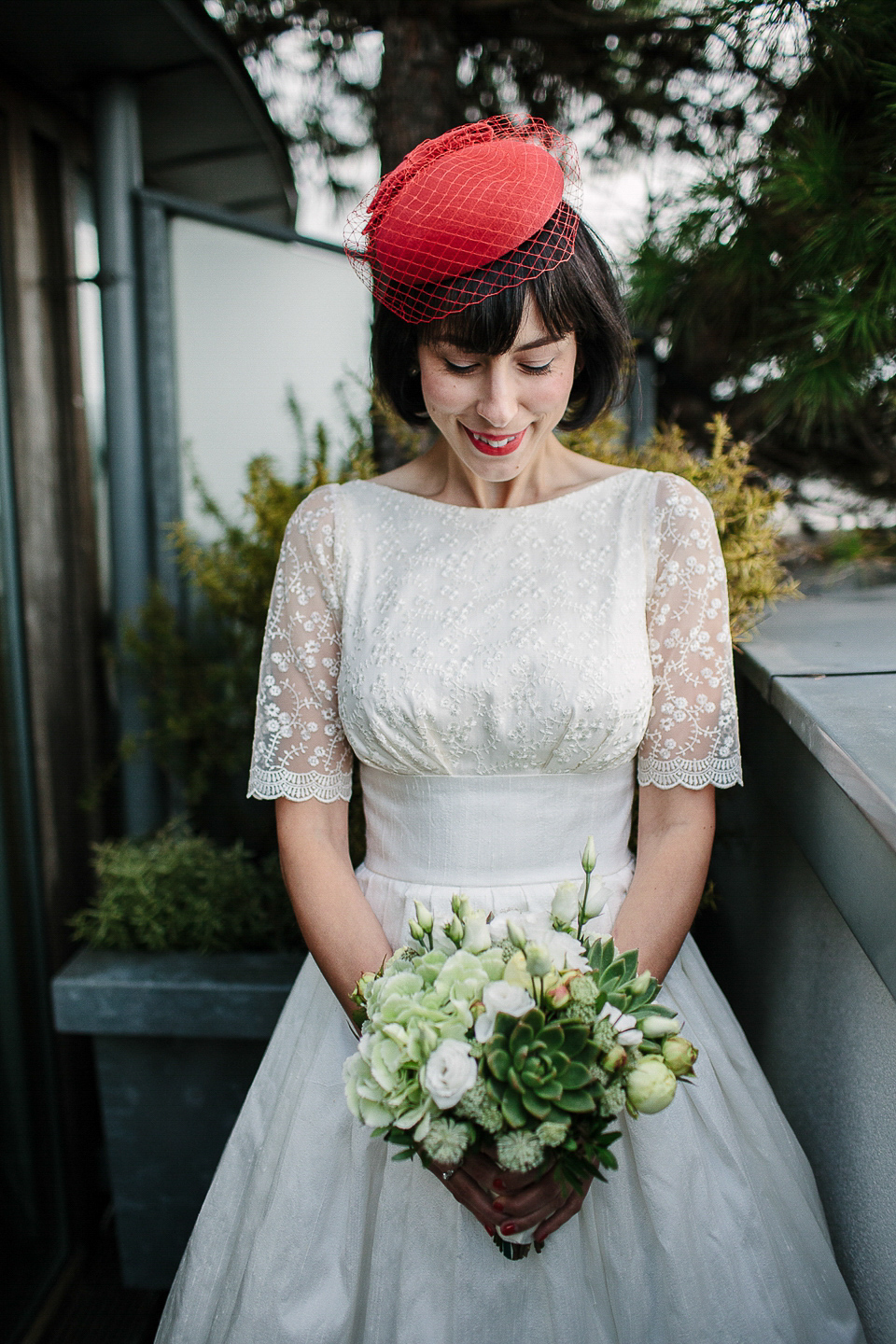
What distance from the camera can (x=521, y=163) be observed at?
55.0 inches

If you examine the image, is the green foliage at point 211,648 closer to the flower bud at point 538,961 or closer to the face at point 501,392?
the face at point 501,392

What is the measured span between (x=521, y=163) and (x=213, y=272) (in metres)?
1.73

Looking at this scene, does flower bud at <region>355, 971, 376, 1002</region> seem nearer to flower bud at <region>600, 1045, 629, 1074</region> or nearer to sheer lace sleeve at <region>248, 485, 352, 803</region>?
flower bud at <region>600, 1045, 629, 1074</region>

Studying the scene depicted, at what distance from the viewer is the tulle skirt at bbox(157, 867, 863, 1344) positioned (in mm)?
1266

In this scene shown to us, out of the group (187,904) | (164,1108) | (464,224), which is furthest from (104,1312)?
(464,224)

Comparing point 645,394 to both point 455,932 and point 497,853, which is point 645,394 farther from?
point 455,932

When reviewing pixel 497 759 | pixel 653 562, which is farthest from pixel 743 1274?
pixel 653 562

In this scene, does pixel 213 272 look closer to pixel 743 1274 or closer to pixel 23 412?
pixel 23 412

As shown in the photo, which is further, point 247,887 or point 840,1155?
point 247,887

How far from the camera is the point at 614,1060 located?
3.27 ft

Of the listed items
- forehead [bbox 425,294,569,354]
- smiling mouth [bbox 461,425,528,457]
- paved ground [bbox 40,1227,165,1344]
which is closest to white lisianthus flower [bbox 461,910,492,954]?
smiling mouth [bbox 461,425,528,457]

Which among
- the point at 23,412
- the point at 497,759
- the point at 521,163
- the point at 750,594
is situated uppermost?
the point at 521,163

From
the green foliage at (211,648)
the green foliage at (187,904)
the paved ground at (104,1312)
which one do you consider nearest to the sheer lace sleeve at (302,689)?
the green foliage at (211,648)

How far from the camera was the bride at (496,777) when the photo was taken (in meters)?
1.29
